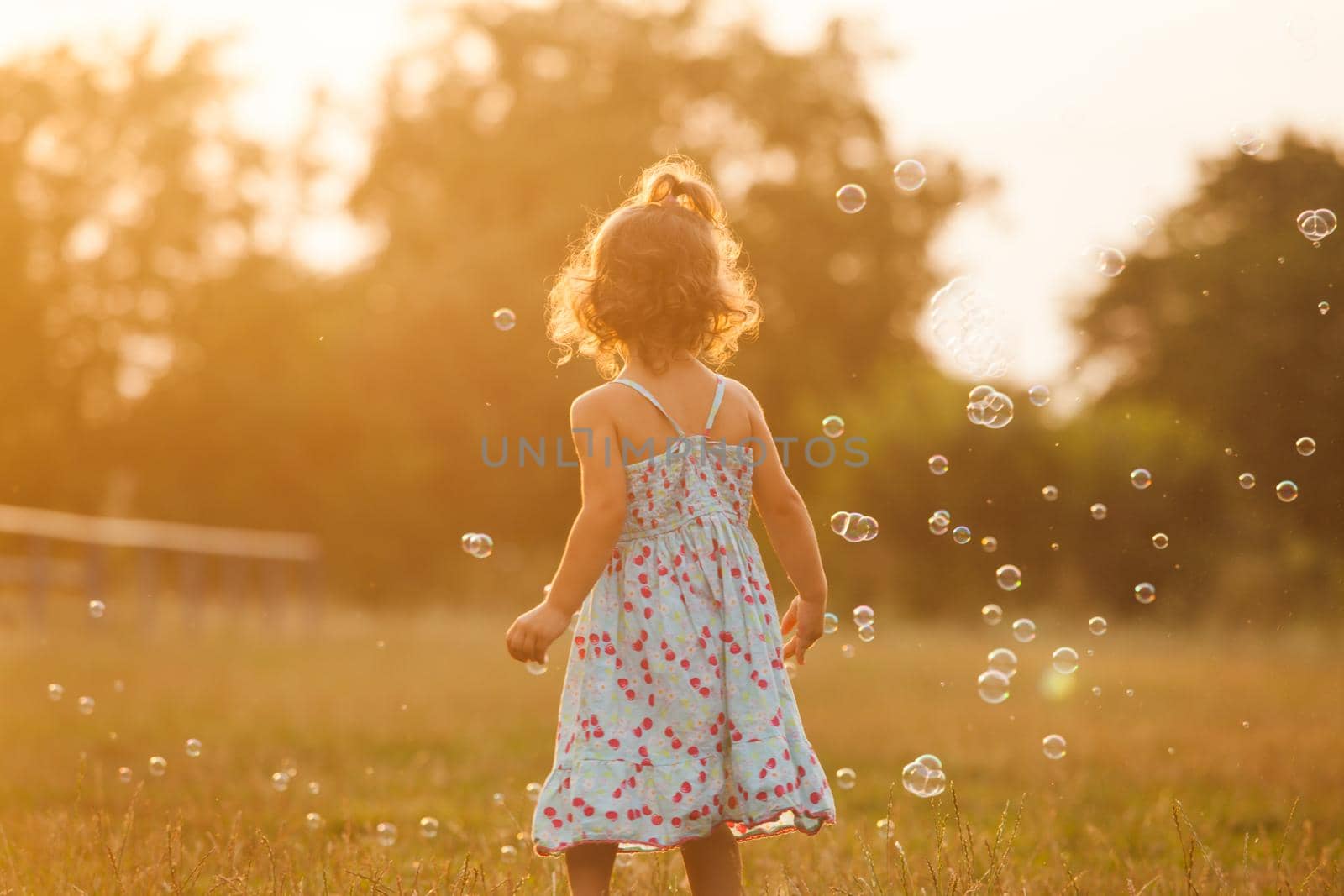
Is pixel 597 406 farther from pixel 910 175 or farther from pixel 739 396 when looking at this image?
pixel 910 175

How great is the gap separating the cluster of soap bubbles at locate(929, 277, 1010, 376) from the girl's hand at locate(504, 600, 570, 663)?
2.21m

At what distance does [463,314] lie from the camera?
2239 cm

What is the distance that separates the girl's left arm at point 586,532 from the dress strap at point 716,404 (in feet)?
0.65

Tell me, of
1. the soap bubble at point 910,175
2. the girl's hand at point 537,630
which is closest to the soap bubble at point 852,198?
the soap bubble at point 910,175

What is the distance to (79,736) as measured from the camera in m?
7.02

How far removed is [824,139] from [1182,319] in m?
14.7

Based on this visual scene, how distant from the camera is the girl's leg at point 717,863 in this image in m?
3.15

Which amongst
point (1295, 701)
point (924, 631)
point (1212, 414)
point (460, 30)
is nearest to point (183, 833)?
point (1212, 414)

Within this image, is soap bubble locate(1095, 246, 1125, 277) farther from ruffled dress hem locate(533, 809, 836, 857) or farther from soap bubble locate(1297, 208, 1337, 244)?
ruffled dress hem locate(533, 809, 836, 857)

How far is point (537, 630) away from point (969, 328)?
2.38 m

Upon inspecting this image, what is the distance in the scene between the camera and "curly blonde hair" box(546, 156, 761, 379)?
127 inches

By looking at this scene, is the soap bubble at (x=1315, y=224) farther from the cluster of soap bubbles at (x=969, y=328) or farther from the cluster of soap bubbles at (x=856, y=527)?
the cluster of soap bubbles at (x=856, y=527)

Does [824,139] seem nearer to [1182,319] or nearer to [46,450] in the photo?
[46,450]

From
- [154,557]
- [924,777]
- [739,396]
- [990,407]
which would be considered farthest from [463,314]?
[739,396]
